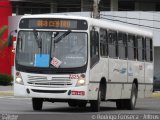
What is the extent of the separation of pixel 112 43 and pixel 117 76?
1349mm

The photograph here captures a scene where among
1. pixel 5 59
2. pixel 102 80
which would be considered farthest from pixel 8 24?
pixel 102 80

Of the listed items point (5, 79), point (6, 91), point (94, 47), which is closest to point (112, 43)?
point (94, 47)

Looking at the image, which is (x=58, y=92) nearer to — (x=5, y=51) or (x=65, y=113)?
(x=65, y=113)

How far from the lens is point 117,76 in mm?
25531

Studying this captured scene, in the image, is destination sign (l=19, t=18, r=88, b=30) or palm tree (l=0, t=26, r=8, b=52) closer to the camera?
destination sign (l=19, t=18, r=88, b=30)

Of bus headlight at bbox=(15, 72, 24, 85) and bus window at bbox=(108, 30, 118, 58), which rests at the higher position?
bus window at bbox=(108, 30, 118, 58)

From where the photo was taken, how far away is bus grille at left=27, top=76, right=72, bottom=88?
73.1ft

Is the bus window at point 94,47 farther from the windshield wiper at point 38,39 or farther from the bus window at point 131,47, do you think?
the bus window at point 131,47

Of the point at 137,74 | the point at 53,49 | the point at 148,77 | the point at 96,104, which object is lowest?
the point at 96,104

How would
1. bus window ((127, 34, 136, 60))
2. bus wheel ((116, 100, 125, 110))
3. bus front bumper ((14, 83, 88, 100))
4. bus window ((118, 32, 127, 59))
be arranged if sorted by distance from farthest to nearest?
bus wheel ((116, 100, 125, 110)), bus window ((127, 34, 136, 60)), bus window ((118, 32, 127, 59)), bus front bumper ((14, 83, 88, 100))

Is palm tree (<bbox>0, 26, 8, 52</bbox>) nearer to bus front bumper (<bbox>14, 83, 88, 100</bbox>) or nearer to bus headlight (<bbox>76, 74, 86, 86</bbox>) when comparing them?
bus front bumper (<bbox>14, 83, 88, 100</bbox>)

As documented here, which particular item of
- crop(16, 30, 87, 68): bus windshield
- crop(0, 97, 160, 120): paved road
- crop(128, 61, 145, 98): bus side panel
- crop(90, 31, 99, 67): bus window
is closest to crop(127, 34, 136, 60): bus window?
crop(128, 61, 145, 98): bus side panel

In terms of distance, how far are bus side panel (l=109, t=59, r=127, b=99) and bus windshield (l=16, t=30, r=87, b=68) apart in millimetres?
2436

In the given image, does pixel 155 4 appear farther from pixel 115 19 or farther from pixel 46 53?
pixel 46 53
